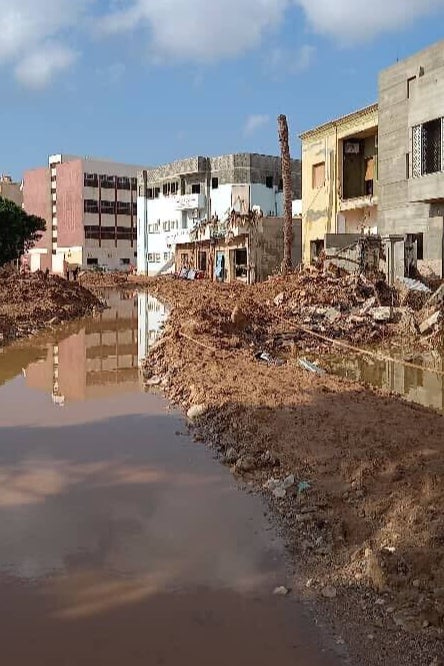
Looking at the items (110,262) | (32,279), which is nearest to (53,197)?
(110,262)

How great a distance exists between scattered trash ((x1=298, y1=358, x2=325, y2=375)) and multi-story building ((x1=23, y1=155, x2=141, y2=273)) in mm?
64438

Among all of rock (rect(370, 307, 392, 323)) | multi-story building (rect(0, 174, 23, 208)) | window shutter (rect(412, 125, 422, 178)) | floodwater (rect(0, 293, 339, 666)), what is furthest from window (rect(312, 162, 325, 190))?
multi-story building (rect(0, 174, 23, 208))

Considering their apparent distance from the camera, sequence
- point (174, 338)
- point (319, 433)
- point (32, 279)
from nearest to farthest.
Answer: point (319, 433)
point (174, 338)
point (32, 279)

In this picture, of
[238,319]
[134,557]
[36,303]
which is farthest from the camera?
[36,303]

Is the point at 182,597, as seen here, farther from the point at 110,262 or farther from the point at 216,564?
the point at 110,262

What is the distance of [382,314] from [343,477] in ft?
45.3

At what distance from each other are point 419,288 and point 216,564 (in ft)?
57.0

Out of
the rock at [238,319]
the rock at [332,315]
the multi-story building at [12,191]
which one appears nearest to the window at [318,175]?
the rock at [332,315]

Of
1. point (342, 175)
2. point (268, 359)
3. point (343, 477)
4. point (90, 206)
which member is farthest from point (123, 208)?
point (343, 477)

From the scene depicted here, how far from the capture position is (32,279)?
34375 mm

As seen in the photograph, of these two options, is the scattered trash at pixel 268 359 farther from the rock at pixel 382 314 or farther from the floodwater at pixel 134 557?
the rock at pixel 382 314

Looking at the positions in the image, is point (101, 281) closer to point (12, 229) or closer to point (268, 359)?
point (12, 229)

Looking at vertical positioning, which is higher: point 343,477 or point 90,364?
point 90,364

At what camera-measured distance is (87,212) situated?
3105 inches
